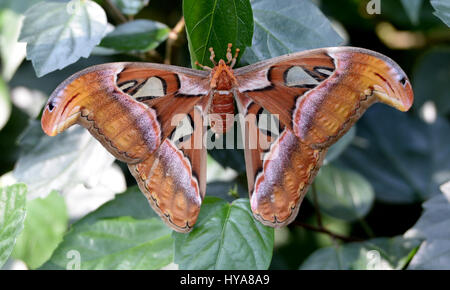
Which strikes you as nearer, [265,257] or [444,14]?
[265,257]

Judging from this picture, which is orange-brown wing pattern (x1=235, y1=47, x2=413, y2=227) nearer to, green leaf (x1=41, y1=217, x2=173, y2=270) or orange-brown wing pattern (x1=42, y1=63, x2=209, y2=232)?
orange-brown wing pattern (x1=42, y1=63, x2=209, y2=232)

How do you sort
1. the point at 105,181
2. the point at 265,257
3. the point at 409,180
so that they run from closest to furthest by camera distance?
the point at 265,257, the point at 105,181, the point at 409,180

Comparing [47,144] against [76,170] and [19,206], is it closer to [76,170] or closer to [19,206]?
[76,170]

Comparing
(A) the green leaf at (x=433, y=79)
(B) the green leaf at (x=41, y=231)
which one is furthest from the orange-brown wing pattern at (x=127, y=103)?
(A) the green leaf at (x=433, y=79)

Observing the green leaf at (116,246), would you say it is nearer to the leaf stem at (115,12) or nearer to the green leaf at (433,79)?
the leaf stem at (115,12)

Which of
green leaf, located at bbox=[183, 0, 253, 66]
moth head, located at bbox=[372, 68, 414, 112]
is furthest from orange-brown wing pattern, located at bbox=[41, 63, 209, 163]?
moth head, located at bbox=[372, 68, 414, 112]
